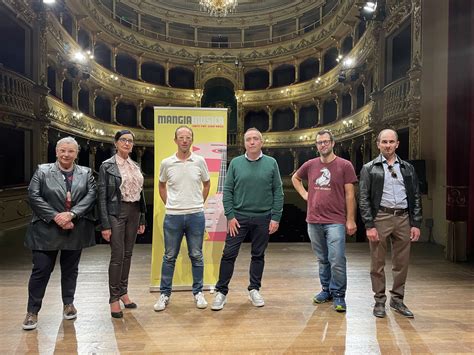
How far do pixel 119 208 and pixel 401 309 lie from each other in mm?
2836

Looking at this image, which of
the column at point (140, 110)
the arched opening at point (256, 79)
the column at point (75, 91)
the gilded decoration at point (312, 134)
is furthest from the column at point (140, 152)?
the arched opening at point (256, 79)

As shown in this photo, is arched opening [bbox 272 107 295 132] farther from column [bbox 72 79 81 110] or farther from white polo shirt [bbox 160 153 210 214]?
white polo shirt [bbox 160 153 210 214]

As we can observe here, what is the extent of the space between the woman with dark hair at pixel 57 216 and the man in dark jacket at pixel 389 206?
2.54m

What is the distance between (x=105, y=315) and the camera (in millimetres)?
3301

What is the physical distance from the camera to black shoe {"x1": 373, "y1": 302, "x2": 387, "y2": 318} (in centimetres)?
325

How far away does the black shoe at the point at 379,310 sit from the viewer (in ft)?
10.7

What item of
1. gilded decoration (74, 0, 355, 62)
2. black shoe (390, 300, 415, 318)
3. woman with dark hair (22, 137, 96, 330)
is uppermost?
gilded decoration (74, 0, 355, 62)

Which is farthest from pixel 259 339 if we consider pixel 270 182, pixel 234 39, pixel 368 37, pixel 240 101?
pixel 234 39

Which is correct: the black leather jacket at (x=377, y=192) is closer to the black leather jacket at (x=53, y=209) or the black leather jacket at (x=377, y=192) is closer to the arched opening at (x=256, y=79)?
the black leather jacket at (x=53, y=209)

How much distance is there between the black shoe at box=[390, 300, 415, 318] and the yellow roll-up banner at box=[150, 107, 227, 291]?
192 centimetres

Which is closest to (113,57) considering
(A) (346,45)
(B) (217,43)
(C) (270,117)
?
(B) (217,43)

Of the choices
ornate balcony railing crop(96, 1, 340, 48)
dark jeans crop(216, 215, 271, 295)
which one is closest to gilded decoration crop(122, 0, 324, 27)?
ornate balcony railing crop(96, 1, 340, 48)

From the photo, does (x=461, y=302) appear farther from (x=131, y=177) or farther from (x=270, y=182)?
(x=131, y=177)

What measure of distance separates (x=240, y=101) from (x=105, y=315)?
19097 millimetres
